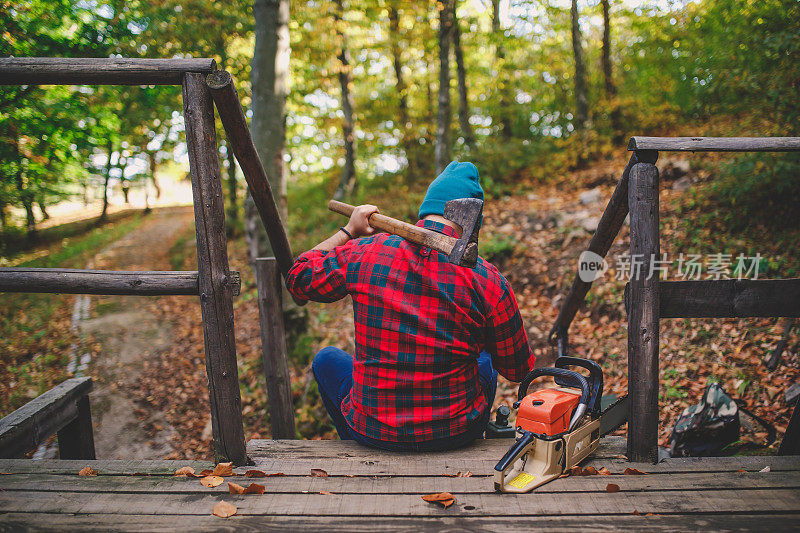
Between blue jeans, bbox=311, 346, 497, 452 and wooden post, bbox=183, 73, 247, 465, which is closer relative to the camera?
wooden post, bbox=183, 73, 247, 465

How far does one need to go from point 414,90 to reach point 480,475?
13576 mm

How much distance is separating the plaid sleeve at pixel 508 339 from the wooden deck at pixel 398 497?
0.50 meters

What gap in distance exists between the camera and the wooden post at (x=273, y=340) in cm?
343

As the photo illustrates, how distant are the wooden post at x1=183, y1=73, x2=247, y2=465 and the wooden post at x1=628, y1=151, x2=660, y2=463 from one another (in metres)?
2.06

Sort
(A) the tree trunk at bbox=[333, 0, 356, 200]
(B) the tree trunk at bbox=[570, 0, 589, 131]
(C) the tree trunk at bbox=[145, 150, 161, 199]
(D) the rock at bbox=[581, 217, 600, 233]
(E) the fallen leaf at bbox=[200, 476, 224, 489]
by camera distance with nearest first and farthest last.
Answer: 1. (E) the fallen leaf at bbox=[200, 476, 224, 489]
2. (D) the rock at bbox=[581, 217, 600, 233]
3. (B) the tree trunk at bbox=[570, 0, 589, 131]
4. (A) the tree trunk at bbox=[333, 0, 356, 200]
5. (C) the tree trunk at bbox=[145, 150, 161, 199]

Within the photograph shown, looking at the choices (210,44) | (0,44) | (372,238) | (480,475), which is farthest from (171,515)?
(210,44)

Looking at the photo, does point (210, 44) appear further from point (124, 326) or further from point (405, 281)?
point (405, 281)

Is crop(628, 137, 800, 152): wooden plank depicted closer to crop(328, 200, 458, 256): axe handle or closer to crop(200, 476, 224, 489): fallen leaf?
crop(328, 200, 458, 256): axe handle

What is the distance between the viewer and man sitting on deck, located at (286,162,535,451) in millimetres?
2332

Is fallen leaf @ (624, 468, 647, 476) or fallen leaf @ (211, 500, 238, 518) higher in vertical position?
fallen leaf @ (211, 500, 238, 518)

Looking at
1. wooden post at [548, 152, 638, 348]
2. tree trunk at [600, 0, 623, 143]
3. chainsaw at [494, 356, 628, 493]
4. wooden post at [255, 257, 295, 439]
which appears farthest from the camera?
tree trunk at [600, 0, 623, 143]

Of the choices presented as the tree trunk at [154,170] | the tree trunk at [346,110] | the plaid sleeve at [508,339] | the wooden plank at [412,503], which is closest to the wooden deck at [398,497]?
the wooden plank at [412,503]

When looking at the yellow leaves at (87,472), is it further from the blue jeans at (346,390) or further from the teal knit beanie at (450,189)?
the teal knit beanie at (450,189)

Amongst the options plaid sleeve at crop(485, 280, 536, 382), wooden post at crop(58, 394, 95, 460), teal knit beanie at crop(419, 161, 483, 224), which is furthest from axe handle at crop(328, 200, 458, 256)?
wooden post at crop(58, 394, 95, 460)
